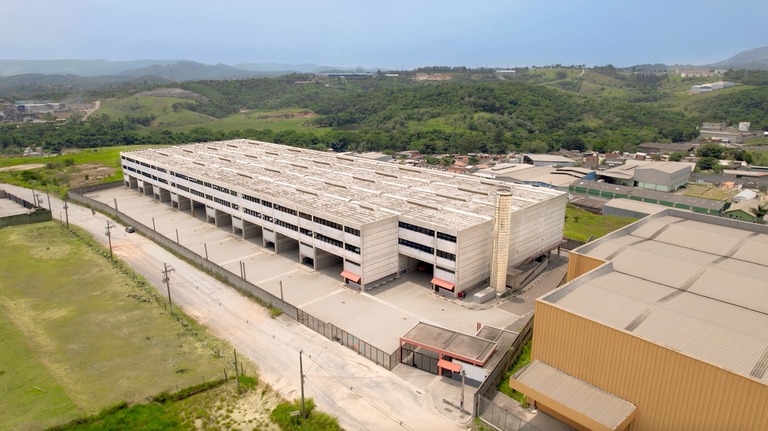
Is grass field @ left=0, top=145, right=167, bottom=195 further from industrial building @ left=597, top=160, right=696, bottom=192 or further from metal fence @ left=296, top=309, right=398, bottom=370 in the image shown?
industrial building @ left=597, top=160, right=696, bottom=192

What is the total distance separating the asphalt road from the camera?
1301 inches

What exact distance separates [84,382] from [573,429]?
118 ft

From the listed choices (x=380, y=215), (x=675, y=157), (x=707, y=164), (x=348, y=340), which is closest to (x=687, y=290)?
(x=348, y=340)

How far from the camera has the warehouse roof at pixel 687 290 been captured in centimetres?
2834

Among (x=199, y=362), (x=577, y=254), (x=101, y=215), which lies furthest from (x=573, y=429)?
(x=101, y=215)

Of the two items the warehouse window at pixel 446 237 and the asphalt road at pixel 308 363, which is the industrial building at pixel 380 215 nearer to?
the warehouse window at pixel 446 237

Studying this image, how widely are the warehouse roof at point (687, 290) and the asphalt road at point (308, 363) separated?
42.9 feet

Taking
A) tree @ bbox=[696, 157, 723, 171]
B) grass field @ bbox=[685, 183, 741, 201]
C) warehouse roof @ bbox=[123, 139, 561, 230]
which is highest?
warehouse roof @ bbox=[123, 139, 561, 230]

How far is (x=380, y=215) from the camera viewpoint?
5406 centimetres

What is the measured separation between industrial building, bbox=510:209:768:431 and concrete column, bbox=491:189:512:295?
357 inches

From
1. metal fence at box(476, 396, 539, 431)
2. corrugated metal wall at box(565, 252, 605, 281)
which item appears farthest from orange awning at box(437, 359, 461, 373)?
corrugated metal wall at box(565, 252, 605, 281)

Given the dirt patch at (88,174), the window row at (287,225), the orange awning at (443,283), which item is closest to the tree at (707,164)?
the orange awning at (443,283)

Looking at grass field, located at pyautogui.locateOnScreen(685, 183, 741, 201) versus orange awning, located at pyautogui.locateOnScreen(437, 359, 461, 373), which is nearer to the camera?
orange awning, located at pyautogui.locateOnScreen(437, 359, 461, 373)

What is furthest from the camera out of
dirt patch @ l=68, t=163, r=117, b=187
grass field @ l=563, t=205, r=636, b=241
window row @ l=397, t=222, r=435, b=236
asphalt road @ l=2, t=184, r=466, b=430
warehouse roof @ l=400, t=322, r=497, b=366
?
dirt patch @ l=68, t=163, r=117, b=187
